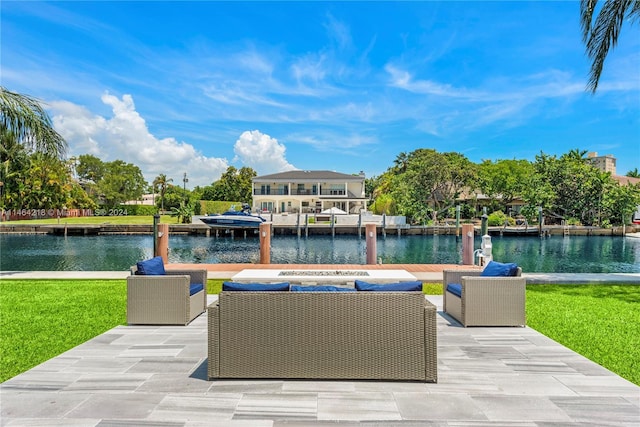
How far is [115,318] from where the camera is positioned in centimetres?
577

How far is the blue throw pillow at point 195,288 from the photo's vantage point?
5.52 metres

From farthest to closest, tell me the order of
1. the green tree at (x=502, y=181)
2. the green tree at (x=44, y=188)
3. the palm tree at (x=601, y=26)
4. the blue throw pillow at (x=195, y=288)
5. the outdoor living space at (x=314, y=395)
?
1. the green tree at (x=44, y=188)
2. the green tree at (x=502, y=181)
3. the palm tree at (x=601, y=26)
4. the blue throw pillow at (x=195, y=288)
5. the outdoor living space at (x=314, y=395)

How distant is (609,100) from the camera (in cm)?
3231

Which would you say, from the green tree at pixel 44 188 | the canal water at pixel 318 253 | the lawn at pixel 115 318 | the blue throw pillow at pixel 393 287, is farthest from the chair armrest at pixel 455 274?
the green tree at pixel 44 188

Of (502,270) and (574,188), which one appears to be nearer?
(502,270)

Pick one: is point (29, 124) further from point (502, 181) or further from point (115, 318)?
point (502, 181)

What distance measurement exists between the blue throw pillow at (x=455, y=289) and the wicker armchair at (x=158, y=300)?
11.0ft

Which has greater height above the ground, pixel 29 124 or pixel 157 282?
pixel 29 124

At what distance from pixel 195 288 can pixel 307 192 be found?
40.5 meters

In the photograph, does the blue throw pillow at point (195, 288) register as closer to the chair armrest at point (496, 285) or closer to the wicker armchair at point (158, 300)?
the wicker armchair at point (158, 300)

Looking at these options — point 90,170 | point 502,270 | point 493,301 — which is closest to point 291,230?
point 502,270

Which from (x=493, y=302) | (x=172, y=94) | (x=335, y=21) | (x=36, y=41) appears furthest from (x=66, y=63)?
(x=493, y=302)

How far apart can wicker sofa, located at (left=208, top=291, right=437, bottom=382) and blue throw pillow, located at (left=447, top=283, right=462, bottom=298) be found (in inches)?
88.7

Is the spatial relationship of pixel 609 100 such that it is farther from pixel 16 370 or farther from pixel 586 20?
pixel 16 370
